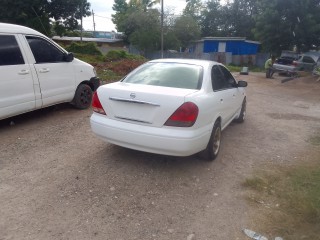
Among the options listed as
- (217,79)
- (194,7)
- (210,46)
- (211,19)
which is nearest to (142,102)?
(217,79)

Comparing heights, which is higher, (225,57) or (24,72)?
(24,72)

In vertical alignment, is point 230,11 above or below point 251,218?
above

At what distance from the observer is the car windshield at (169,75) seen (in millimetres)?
4637

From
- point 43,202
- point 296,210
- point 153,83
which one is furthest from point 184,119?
point 43,202

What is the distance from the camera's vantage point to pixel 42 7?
32.3 meters

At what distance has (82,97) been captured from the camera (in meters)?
7.61

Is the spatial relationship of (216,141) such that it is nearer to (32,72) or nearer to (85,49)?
(32,72)

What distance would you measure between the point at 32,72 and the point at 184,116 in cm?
342

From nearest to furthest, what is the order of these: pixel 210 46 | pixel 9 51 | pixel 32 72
Answer: 1. pixel 9 51
2. pixel 32 72
3. pixel 210 46

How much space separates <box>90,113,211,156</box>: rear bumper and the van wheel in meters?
3.33

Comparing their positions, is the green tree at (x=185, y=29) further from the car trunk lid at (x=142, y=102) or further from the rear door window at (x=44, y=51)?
the car trunk lid at (x=142, y=102)

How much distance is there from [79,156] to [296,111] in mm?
7184

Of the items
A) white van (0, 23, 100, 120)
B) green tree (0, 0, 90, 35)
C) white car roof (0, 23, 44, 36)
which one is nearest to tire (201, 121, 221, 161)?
white van (0, 23, 100, 120)

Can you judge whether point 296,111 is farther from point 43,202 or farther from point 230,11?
point 230,11
